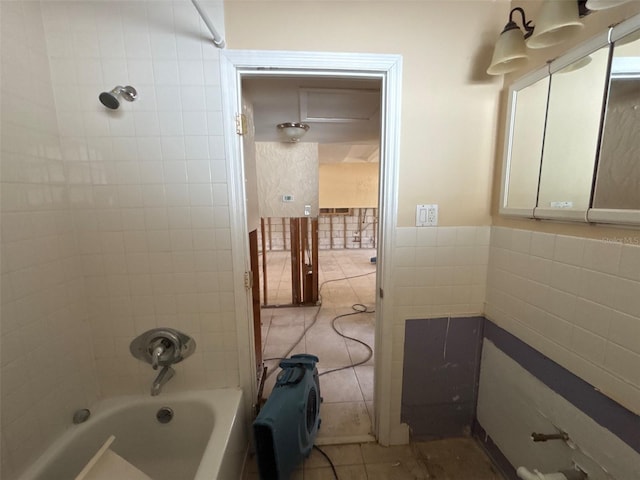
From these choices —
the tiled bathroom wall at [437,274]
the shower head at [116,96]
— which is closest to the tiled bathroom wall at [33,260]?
the shower head at [116,96]

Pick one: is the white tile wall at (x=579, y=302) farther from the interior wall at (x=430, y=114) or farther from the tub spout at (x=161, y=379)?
the tub spout at (x=161, y=379)

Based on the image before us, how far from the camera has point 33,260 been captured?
999mm

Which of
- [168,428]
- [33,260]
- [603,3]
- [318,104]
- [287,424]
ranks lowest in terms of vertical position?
[168,428]

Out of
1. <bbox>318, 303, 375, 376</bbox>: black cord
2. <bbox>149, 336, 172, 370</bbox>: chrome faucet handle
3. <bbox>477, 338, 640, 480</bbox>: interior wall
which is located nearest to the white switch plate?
<bbox>477, 338, 640, 480</bbox>: interior wall

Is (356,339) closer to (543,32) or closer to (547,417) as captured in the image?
(547,417)

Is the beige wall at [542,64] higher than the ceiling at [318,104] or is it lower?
lower

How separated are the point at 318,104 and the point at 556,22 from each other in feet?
4.77

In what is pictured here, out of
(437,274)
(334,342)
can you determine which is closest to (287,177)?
(437,274)

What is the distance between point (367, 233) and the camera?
324 inches

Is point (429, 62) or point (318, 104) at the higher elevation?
point (318, 104)

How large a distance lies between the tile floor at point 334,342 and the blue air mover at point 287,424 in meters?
0.31

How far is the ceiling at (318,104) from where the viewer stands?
162cm

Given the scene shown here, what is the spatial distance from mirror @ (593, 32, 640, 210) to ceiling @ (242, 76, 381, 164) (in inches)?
37.1

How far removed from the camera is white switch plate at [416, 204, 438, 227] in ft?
4.28
